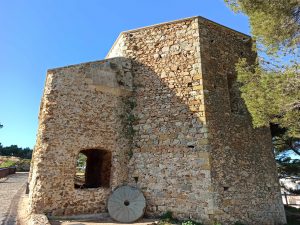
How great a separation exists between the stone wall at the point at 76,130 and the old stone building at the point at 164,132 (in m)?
0.03

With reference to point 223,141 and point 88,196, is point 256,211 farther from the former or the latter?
point 88,196

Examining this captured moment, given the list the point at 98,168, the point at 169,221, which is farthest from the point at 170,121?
the point at 98,168

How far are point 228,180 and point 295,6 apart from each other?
5.04m

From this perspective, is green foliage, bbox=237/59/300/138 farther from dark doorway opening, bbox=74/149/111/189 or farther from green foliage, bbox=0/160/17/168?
green foliage, bbox=0/160/17/168

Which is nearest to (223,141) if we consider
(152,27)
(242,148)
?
(242,148)

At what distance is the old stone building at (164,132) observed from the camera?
24.4 feet

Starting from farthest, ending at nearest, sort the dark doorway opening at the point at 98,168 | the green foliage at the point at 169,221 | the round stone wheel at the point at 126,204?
the dark doorway opening at the point at 98,168, the round stone wheel at the point at 126,204, the green foliage at the point at 169,221

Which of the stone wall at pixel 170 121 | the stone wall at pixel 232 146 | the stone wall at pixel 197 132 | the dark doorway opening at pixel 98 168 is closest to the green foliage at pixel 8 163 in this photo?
the dark doorway opening at pixel 98 168

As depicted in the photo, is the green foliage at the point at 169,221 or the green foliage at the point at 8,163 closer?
the green foliage at the point at 169,221

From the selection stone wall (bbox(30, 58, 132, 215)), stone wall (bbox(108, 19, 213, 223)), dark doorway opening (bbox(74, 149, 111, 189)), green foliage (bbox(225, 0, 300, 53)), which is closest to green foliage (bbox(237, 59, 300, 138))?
green foliage (bbox(225, 0, 300, 53))

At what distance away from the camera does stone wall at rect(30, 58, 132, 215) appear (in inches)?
288

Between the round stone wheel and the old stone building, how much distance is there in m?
0.28

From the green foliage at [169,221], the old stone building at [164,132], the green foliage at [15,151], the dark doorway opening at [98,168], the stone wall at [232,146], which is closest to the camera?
the green foliage at [169,221]

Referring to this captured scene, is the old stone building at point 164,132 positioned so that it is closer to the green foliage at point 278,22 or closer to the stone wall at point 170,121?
the stone wall at point 170,121
